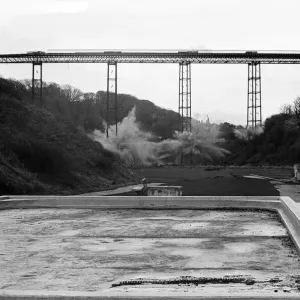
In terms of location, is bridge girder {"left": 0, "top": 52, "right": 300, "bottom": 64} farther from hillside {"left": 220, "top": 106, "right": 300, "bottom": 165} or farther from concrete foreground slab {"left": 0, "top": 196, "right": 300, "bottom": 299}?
concrete foreground slab {"left": 0, "top": 196, "right": 300, "bottom": 299}

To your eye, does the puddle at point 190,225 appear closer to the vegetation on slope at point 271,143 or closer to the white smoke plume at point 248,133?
the vegetation on slope at point 271,143

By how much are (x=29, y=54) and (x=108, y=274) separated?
56005 millimetres

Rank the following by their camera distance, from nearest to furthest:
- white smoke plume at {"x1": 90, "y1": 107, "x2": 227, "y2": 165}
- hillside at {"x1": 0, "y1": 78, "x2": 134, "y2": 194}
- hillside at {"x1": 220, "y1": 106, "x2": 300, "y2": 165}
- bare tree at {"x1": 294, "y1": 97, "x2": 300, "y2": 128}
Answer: hillside at {"x1": 0, "y1": 78, "x2": 134, "y2": 194} < white smoke plume at {"x1": 90, "y1": 107, "x2": 227, "y2": 165} < hillside at {"x1": 220, "y1": 106, "x2": 300, "y2": 165} < bare tree at {"x1": 294, "y1": 97, "x2": 300, "y2": 128}

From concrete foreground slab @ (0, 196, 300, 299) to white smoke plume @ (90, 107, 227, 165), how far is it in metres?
37.4

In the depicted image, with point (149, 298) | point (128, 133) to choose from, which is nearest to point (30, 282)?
point (149, 298)

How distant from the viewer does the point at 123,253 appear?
9.37m

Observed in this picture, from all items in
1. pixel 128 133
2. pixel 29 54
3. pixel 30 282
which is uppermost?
pixel 29 54

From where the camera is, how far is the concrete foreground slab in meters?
6.95

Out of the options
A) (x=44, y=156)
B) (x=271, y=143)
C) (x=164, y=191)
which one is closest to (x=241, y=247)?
(x=164, y=191)

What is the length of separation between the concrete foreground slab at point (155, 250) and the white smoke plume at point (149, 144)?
3744 centimetres

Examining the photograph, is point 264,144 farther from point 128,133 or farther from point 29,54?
point 29,54

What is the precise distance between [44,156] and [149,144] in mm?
34726

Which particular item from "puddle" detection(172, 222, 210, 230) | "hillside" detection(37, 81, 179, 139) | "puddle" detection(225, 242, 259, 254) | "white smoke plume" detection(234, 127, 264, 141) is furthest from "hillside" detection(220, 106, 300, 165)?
"puddle" detection(225, 242, 259, 254)

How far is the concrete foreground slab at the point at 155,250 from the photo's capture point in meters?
6.95
